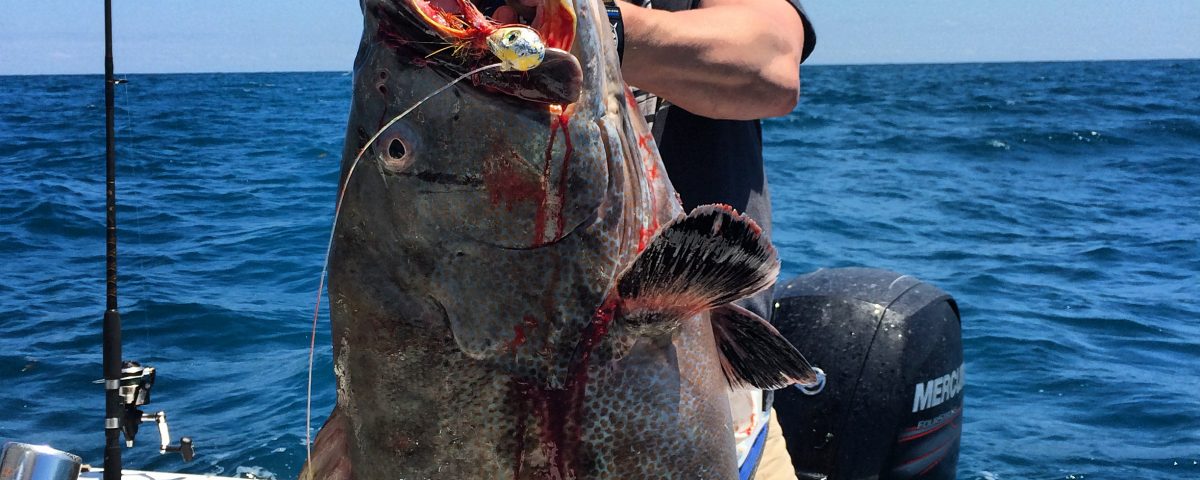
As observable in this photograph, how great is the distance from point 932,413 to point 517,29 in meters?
3.36

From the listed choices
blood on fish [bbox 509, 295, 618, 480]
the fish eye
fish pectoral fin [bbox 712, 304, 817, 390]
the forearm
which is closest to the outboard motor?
the forearm

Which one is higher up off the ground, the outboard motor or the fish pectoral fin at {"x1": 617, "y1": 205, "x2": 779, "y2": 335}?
the fish pectoral fin at {"x1": 617, "y1": 205, "x2": 779, "y2": 335}

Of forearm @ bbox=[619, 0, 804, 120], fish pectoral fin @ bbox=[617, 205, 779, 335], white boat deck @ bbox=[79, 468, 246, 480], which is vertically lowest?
white boat deck @ bbox=[79, 468, 246, 480]

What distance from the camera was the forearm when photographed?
5.72 ft

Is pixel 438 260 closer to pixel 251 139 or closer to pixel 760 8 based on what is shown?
pixel 760 8

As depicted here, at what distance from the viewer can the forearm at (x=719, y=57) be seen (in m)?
1.74

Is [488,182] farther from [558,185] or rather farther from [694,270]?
[694,270]

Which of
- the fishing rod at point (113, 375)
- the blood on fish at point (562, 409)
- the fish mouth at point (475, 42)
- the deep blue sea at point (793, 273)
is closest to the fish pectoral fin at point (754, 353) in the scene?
the blood on fish at point (562, 409)

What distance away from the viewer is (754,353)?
168cm

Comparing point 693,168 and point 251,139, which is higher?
point 693,168

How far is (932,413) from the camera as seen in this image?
13.7 ft

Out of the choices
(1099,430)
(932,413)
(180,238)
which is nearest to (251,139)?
(180,238)

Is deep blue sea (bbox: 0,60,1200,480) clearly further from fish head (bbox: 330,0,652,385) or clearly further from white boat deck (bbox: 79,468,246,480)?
fish head (bbox: 330,0,652,385)

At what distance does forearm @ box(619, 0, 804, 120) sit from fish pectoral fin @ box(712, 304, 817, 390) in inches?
17.7
